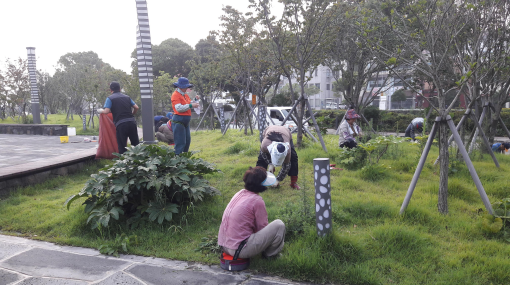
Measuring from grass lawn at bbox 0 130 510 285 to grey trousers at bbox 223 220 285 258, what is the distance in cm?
14

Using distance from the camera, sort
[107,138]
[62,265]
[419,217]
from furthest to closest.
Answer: [107,138] → [419,217] → [62,265]

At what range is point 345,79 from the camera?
15.2 m

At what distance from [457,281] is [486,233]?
122 cm

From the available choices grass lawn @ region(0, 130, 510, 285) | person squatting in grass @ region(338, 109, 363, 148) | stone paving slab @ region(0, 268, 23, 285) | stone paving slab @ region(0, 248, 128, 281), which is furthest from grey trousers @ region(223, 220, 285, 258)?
person squatting in grass @ region(338, 109, 363, 148)

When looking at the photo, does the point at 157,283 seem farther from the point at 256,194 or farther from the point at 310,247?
the point at 310,247

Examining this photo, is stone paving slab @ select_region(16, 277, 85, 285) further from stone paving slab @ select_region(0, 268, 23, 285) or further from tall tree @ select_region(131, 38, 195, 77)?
tall tree @ select_region(131, 38, 195, 77)

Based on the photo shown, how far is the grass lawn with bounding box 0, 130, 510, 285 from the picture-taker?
3246 mm

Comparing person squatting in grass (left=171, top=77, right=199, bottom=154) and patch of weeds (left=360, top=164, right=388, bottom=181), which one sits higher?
person squatting in grass (left=171, top=77, right=199, bottom=154)

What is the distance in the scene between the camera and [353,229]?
13.4 feet

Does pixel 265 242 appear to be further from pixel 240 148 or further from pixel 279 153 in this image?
pixel 240 148

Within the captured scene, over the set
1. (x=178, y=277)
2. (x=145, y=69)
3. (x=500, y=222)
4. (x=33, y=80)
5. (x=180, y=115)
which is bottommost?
(x=178, y=277)

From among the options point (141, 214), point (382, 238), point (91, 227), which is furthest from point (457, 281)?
point (91, 227)

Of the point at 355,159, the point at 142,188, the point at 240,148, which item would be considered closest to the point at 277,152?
the point at 142,188

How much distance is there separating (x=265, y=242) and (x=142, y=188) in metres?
1.98
